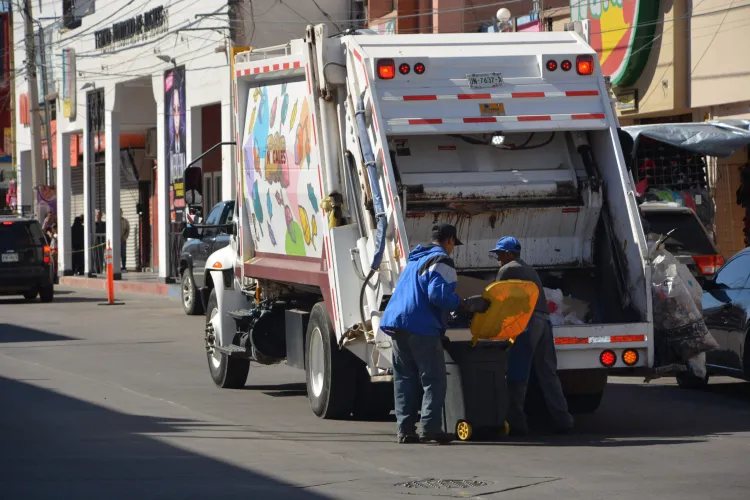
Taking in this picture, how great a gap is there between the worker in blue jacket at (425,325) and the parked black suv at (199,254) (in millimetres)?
13188

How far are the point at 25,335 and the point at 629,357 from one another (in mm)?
12961

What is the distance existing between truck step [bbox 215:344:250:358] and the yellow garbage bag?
12.9ft

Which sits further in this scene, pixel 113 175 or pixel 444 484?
pixel 113 175

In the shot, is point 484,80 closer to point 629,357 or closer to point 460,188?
point 460,188

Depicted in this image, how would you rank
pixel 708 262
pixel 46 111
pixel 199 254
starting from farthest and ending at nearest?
pixel 46 111, pixel 199 254, pixel 708 262

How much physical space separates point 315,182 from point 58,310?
16.8 metres

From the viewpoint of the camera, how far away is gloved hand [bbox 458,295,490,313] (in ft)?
32.9

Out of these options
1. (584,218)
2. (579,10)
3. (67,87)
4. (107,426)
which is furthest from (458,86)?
(67,87)

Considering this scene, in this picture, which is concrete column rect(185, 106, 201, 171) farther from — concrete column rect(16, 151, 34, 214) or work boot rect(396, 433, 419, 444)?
work boot rect(396, 433, 419, 444)

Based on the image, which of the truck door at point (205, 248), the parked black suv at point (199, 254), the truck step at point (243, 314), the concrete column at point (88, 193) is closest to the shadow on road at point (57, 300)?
the parked black suv at point (199, 254)

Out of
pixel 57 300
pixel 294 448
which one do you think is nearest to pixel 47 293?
pixel 57 300

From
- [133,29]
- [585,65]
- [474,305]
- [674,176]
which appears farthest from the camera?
[133,29]

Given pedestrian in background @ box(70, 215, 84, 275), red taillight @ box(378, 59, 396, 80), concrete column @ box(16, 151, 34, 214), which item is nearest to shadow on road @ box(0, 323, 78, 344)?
red taillight @ box(378, 59, 396, 80)

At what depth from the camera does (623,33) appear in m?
22.4
